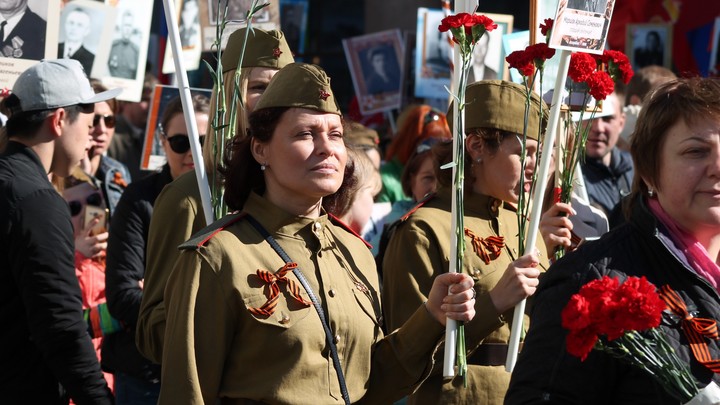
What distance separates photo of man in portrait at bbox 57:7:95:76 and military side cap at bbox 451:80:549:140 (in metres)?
Result: 2.75

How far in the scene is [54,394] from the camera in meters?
4.28

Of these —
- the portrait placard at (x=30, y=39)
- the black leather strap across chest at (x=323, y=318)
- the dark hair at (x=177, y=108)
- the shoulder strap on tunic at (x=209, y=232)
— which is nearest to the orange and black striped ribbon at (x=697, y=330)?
the black leather strap across chest at (x=323, y=318)

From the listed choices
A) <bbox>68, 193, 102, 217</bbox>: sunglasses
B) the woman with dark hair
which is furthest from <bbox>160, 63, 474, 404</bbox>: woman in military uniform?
<bbox>68, 193, 102, 217</bbox>: sunglasses

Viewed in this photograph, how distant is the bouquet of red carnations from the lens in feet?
8.41

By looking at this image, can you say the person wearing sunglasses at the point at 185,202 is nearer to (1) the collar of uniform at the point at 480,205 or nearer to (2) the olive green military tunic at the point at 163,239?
(2) the olive green military tunic at the point at 163,239

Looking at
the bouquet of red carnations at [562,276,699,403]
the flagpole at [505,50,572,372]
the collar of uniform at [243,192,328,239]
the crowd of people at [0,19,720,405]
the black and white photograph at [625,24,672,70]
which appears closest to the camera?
the bouquet of red carnations at [562,276,699,403]

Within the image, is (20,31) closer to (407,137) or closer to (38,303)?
(38,303)

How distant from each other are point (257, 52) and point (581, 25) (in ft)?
4.98

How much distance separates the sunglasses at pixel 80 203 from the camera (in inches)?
232

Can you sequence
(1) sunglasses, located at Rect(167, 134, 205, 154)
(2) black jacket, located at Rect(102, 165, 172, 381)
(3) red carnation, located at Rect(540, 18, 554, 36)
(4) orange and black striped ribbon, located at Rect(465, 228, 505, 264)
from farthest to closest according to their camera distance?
(1) sunglasses, located at Rect(167, 134, 205, 154)
(2) black jacket, located at Rect(102, 165, 172, 381)
(4) orange and black striped ribbon, located at Rect(465, 228, 505, 264)
(3) red carnation, located at Rect(540, 18, 554, 36)

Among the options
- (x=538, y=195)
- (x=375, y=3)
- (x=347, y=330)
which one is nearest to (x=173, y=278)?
(x=347, y=330)

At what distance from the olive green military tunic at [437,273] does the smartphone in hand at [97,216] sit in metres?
1.86

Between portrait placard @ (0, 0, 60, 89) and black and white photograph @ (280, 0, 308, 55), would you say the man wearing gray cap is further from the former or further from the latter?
black and white photograph @ (280, 0, 308, 55)

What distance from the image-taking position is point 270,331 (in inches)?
130
